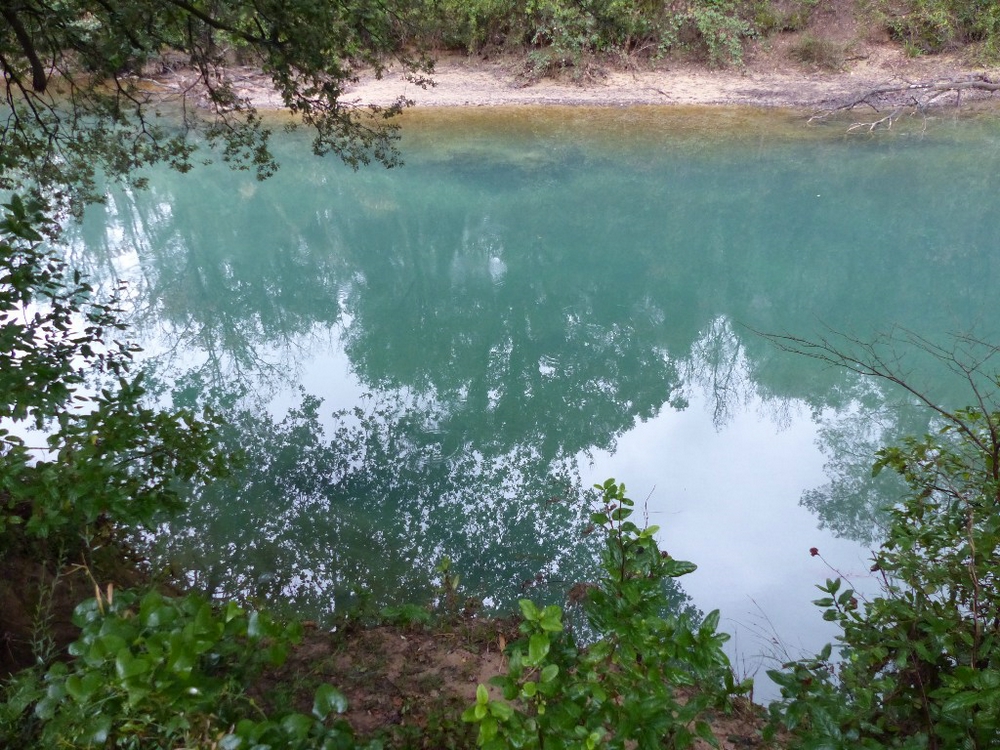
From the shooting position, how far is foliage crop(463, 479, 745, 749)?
4.42 feet

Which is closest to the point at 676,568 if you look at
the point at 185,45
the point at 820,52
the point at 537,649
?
the point at 537,649

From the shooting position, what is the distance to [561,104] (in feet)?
47.4

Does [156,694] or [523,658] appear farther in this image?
[523,658]

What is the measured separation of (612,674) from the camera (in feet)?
5.56

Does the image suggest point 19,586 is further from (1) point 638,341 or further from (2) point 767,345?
(2) point 767,345

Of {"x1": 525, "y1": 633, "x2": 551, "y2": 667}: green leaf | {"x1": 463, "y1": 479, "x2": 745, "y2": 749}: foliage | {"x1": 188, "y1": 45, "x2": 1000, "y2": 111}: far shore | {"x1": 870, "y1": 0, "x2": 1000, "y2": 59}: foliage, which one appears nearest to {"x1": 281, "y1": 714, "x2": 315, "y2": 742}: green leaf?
{"x1": 463, "y1": 479, "x2": 745, "y2": 749}: foliage

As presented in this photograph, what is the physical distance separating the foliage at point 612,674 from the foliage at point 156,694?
319 millimetres

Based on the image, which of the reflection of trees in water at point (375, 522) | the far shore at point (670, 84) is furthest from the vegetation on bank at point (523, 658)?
the far shore at point (670, 84)

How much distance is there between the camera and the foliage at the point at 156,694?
49.1 inches

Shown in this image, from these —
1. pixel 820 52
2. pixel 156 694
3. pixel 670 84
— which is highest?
pixel 820 52

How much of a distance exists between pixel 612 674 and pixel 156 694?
0.93m

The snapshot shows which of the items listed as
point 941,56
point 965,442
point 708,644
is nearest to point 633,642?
point 708,644

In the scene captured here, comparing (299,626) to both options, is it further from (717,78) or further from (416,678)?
(717,78)

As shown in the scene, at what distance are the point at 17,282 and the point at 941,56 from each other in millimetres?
16775
